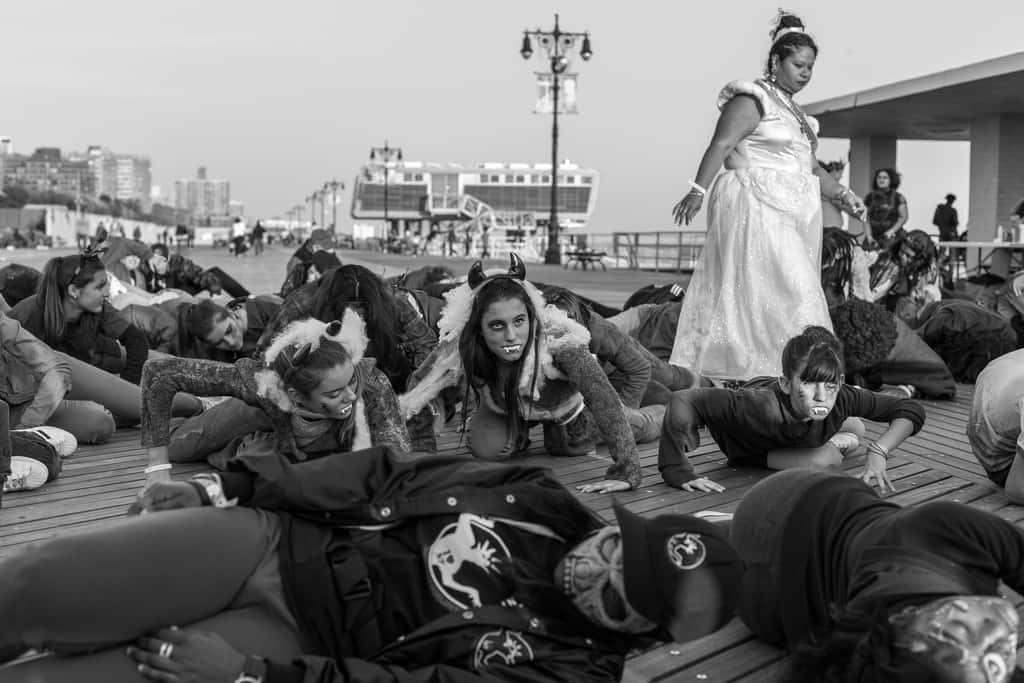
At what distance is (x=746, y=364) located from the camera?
260 inches

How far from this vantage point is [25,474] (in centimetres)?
444

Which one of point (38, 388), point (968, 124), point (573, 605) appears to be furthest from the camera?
point (968, 124)

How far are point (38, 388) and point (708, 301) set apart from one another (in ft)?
12.8

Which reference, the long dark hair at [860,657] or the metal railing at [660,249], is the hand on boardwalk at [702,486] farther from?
the metal railing at [660,249]

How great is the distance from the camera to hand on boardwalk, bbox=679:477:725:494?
4281mm

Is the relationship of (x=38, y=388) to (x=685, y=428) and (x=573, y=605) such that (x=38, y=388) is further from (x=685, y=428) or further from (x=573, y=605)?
(x=573, y=605)

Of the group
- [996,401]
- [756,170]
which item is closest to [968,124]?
[756,170]

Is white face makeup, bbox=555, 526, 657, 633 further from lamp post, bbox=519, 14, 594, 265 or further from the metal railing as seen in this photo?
lamp post, bbox=519, 14, 594, 265

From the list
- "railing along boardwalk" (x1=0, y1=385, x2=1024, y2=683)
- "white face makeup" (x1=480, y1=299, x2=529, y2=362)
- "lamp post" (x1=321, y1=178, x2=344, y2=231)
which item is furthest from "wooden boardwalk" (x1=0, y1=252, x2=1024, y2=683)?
"lamp post" (x1=321, y1=178, x2=344, y2=231)

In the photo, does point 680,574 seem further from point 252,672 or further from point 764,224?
point 764,224

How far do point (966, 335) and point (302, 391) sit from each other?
212 inches

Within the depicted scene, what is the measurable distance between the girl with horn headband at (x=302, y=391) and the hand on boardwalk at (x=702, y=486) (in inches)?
44.1

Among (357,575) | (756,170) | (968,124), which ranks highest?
(968,124)

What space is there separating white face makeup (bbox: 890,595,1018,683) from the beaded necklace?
5169mm
